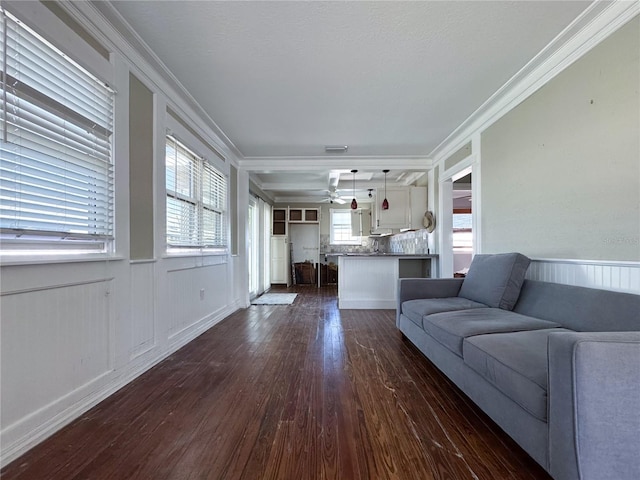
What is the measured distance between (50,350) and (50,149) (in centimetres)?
107

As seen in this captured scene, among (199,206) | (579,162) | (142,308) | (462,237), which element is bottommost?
(142,308)

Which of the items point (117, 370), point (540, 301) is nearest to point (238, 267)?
point (117, 370)

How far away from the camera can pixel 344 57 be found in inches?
92.0

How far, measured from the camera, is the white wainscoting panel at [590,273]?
1.75 metres

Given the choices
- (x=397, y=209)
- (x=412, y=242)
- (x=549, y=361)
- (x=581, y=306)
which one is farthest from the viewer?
(x=412, y=242)

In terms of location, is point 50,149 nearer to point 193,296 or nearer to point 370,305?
point 193,296

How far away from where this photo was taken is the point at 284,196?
8617 millimetres

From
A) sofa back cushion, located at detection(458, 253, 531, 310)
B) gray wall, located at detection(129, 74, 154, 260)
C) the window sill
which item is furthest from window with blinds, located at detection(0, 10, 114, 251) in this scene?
sofa back cushion, located at detection(458, 253, 531, 310)

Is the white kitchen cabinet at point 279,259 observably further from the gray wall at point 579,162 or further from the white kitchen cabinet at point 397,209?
the gray wall at point 579,162

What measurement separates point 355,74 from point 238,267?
3.51 meters

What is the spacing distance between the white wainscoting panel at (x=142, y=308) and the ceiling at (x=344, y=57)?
1705 millimetres

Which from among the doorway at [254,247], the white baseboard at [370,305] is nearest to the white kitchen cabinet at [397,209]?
the white baseboard at [370,305]

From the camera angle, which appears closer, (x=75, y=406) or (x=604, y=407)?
(x=604, y=407)

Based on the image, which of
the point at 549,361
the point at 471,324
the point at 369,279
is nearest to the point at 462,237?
the point at 369,279
